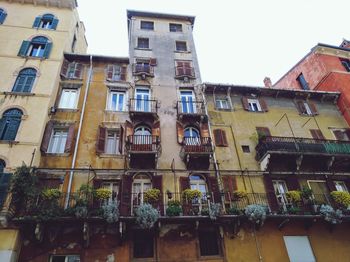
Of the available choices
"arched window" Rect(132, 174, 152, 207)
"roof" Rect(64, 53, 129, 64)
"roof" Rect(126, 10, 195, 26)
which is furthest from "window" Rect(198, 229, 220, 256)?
"roof" Rect(126, 10, 195, 26)

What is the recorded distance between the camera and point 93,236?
12.7 metres

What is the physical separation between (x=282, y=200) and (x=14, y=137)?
1587 cm

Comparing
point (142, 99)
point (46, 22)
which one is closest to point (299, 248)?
point (142, 99)

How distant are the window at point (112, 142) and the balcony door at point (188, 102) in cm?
505

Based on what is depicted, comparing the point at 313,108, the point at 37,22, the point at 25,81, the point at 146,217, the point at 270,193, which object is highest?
the point at 37,22

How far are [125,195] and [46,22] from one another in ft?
51.2

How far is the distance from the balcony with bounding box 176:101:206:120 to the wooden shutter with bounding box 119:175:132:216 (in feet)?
18.4

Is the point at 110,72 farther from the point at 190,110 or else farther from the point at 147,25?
the point at 147,25

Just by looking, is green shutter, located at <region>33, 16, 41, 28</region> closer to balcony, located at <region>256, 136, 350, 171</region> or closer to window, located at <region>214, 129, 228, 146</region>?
→ window, located at <region>214, 129, 228, 146</region>

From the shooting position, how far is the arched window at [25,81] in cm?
1656

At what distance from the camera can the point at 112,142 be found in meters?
16.5

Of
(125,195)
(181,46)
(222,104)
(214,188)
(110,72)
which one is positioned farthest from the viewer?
(181,46)

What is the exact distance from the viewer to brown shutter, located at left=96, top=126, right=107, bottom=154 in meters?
15.6

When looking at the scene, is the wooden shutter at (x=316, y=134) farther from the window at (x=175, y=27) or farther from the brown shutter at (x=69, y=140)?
the brown shutter at (x=69, y=140)
